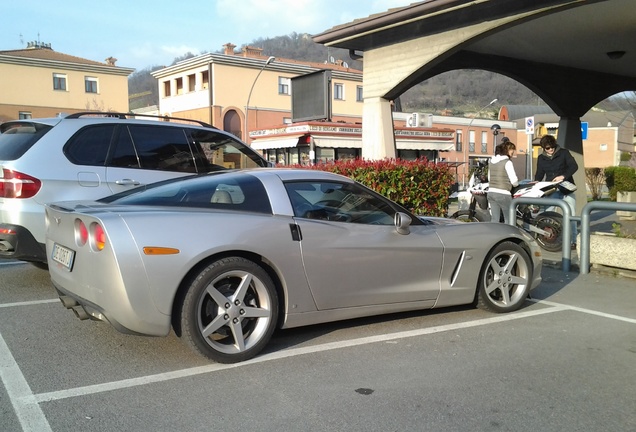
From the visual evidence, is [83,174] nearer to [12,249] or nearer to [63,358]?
[12,249]

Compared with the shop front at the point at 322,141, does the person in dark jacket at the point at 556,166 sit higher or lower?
lower

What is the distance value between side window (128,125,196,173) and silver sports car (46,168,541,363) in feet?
6.96

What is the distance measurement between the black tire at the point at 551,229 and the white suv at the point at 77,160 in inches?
218

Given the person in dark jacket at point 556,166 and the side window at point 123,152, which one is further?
the person in dark jacket at point 556,166

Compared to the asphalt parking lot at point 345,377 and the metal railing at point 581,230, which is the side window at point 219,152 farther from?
the metal railing at point 581,230

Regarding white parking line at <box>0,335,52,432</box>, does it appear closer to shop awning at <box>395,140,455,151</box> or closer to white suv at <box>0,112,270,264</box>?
white suv at <box>0,112,270,264</box>

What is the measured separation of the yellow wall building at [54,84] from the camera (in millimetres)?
51281

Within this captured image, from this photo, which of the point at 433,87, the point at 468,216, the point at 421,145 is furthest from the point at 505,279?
the point at 433,87

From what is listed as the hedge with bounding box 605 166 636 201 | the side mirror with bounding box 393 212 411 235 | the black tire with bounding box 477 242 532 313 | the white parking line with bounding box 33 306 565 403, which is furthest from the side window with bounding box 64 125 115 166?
the hedge with bounding box 605 166 636 201

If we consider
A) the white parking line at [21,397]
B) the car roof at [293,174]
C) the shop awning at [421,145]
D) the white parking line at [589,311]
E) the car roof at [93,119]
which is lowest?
the white parking line at [589,311]

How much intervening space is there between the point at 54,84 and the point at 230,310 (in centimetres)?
5660

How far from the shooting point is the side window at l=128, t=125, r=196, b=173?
6834mm

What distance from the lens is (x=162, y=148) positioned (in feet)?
23.1

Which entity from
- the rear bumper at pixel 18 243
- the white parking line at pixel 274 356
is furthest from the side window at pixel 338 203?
the rear bumper at pixel 18 243
